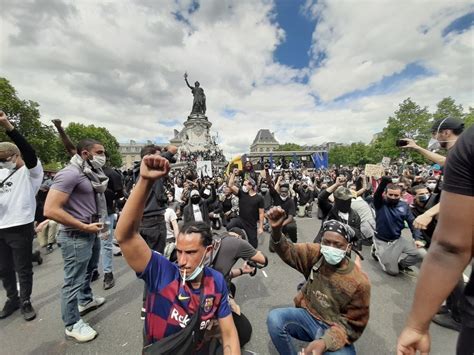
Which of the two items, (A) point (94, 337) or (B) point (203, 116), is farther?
(B) point (203, 116)

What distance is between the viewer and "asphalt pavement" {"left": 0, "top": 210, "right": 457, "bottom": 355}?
252cm

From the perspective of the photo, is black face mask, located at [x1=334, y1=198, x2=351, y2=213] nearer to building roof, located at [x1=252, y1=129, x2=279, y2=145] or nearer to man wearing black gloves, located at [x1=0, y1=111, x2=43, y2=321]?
man wearing black gloves, located at [x1=0, y1=111, x2=43, y2=321]

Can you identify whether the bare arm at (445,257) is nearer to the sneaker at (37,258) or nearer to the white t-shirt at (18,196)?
the white t-shirt at (18,196)

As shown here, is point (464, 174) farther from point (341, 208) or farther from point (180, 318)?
point (341, 208)

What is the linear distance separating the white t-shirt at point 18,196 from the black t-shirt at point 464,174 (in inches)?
154

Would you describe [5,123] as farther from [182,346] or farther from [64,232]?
[182,346]

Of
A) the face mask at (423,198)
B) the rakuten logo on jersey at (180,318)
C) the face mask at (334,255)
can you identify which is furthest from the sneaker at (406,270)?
the rakuten logo on jersey at (180,318)

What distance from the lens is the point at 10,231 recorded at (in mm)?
2891

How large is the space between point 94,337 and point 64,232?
1.24 metres

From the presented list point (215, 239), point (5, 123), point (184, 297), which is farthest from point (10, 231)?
point (184, 297)

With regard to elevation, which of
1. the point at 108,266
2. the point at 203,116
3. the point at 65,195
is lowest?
the point at 108,266

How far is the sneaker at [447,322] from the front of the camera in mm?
2735

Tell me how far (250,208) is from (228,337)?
3253 mm

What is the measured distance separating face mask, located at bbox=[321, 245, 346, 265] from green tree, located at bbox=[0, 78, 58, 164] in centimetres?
2995
